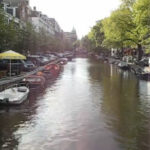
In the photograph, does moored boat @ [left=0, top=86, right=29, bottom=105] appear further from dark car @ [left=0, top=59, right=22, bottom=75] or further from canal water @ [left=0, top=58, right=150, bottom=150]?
dark car @ [left=0, top=59, right=22, bottom=75]

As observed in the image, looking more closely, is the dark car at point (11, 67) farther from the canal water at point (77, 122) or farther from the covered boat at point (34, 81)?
the canal water at point (77, 122)

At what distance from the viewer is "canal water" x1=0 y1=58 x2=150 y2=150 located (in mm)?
15016

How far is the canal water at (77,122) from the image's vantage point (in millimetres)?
15016

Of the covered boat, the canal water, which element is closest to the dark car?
the covered boat

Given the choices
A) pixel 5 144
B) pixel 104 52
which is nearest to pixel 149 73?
pixel 5 144

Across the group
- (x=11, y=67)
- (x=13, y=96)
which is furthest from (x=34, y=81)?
(x=13, y=96)

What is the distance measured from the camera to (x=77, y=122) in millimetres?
18938

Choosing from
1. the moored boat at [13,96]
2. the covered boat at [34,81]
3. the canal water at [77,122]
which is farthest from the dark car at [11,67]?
the moored boat at [13,96]

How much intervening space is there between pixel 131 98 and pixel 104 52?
9040 cm

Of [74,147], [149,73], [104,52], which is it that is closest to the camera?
[74,147]

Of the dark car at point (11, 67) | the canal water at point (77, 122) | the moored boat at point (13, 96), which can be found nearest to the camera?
the canal water at point (77, 122)

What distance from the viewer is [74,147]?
47.7 feet

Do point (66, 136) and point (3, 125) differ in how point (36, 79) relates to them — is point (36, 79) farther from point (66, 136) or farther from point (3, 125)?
point (66, 136)

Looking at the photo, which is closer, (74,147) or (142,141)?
(74,147)
